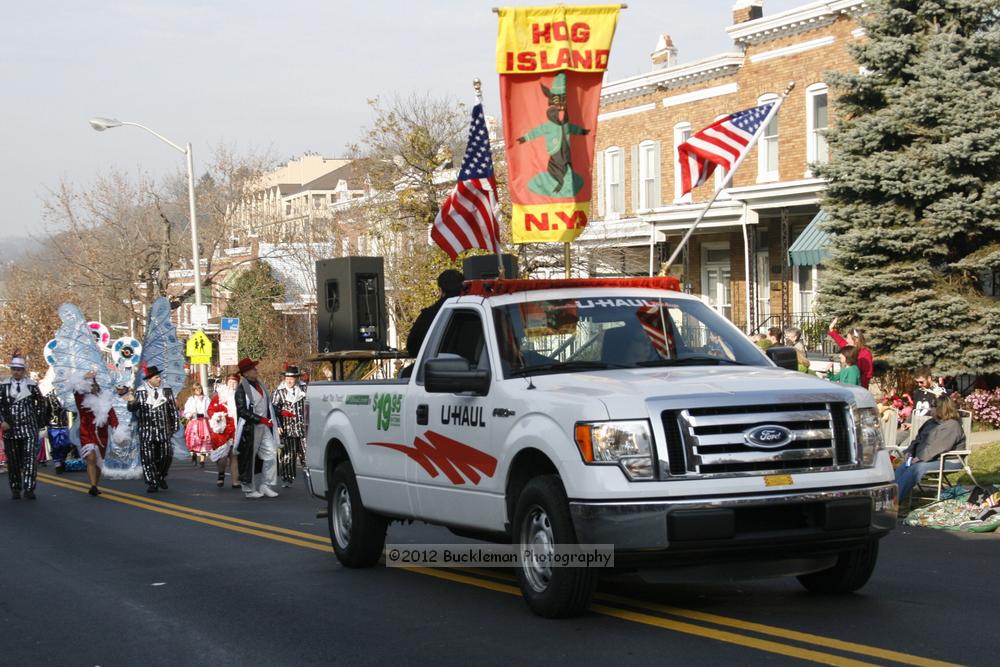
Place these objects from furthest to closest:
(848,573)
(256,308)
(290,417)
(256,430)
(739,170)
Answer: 1. (256,308)
2. (739,170)
3. (290,417)
4. (256,430)
5. (848,573)

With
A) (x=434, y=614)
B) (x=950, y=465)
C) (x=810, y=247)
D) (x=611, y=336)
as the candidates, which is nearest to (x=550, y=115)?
(x=950, y=465)

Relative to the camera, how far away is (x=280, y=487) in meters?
21.6

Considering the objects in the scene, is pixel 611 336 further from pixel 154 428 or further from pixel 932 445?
pixel 154 428

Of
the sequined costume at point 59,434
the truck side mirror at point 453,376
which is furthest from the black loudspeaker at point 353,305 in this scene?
the truck side mirror at point 453,376

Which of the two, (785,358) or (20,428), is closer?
(785,358)

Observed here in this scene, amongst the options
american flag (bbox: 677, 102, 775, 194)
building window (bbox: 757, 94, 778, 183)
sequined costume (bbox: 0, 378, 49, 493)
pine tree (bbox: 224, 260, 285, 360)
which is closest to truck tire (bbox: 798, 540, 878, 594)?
american flag (bbox: 677, 102, 775, 194)

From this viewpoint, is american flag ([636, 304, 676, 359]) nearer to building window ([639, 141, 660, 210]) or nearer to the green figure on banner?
the green figure on banner

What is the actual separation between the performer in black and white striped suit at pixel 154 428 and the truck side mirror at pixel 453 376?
13.1 metres

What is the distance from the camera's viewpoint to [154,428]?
69.2ft

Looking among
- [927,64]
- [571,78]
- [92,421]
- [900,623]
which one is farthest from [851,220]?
[900,623]

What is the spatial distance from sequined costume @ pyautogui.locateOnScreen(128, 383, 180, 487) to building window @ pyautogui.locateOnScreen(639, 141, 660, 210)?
18.9 metres

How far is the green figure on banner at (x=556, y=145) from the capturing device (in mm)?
15914

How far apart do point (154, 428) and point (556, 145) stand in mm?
8591

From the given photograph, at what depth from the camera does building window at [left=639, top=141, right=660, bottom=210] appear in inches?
1468
